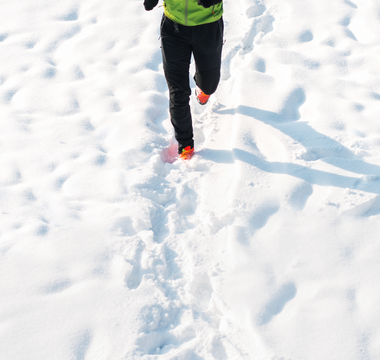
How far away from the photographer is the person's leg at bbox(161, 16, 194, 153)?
2.24 m

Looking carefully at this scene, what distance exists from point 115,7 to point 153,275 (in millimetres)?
3291

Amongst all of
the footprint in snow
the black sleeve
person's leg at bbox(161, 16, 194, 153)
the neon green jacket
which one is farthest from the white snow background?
the black sleeve

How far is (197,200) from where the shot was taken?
2.29 meters

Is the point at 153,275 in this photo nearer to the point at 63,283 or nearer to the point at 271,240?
the point at 63,283

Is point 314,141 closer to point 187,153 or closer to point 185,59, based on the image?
point 187,153

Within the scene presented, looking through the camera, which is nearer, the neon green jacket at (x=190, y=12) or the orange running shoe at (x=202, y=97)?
the neon green jacket at (x=190, y=12)

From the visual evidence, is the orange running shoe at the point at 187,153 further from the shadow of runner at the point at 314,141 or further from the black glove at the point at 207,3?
the black glove at the point at 207,3

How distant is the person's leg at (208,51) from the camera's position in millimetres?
2221

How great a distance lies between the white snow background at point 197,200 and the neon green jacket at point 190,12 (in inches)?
31.9

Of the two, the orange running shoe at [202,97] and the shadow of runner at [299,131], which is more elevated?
the orange running shoe at [202,97]

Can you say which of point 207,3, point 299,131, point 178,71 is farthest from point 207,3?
point 299,131

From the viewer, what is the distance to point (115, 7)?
4.07 m

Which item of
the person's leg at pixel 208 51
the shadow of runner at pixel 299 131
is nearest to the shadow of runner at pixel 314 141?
the shadow of runner at pixel 299 131

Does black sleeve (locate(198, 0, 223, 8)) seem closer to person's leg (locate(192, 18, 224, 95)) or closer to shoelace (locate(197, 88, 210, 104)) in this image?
person's leg (locate(192, 18, 224, 95))
